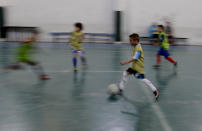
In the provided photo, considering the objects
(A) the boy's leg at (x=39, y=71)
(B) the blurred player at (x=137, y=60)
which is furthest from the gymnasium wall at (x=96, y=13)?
(B) the blurred player at (x=137, y=60)

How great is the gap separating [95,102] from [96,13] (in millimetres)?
12348

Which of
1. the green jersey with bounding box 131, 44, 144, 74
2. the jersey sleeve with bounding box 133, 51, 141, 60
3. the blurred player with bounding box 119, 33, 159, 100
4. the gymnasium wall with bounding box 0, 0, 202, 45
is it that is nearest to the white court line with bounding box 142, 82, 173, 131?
the blurred player with bounding box 119, 33, 159, 100

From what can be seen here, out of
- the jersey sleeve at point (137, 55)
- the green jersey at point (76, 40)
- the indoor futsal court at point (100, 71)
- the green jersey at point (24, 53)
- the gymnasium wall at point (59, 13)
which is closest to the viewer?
the indoor futsal court at point (100, 71)

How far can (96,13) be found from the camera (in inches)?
696

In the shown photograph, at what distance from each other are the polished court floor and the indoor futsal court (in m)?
0.02

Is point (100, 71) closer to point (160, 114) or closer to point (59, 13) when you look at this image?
point (160, 114)

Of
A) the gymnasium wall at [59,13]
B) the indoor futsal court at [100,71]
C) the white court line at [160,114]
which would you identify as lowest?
the white court line at [160,114]

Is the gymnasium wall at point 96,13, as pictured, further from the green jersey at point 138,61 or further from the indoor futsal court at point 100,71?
the green jersey at point 138,61

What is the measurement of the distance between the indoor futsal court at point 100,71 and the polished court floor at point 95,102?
20 mm

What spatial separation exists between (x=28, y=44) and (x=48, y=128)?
346cm

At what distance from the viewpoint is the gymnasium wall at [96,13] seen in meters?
17.4

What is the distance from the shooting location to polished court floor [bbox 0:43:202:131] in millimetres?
5020

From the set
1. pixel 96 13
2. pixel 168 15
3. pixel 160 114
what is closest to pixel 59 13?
pixel 96 13

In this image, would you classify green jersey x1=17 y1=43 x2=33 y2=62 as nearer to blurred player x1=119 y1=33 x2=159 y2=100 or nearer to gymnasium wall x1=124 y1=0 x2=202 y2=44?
blurred player x1=119 y1=33 x2=159 y2=100
